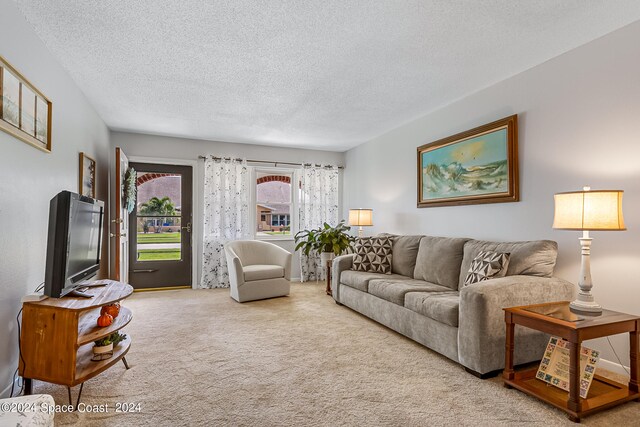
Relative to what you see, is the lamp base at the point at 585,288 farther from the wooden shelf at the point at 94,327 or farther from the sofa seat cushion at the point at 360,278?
the wooden shelf at the point at 94,327

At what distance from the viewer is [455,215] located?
395cm

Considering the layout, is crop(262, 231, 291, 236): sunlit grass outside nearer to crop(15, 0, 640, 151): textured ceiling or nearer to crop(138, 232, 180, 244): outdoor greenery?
crop(138, 232, 180, 244): outdoor greenery

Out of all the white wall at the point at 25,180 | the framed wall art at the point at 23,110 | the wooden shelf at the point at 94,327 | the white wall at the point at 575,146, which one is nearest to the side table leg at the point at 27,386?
the white wall at the point at 25,180

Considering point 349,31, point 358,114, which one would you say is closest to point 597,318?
point 349,31

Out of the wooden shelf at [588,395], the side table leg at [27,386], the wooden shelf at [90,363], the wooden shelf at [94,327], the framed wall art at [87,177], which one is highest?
the framed wall art at [87,177]

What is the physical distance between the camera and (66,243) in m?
2.11

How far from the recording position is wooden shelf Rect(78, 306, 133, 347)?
83.5 inches

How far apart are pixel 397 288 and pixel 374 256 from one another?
3.27 ft

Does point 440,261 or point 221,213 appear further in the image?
point 221,213

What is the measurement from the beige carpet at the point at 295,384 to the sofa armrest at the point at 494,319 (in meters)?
0.17

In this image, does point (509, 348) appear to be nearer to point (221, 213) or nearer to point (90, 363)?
point (90, 363)

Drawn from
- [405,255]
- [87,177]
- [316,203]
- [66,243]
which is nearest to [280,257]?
[316,203]

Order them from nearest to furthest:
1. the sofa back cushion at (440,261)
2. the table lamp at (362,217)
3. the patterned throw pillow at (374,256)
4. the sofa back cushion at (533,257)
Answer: the sofa back cushion at (533,257)
the sofa back cushion at (440,261)
the patterned throw pillow at (374,256)
the table lamp at (362,217)

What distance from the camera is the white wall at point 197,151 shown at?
5.34 metres
